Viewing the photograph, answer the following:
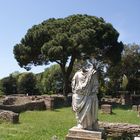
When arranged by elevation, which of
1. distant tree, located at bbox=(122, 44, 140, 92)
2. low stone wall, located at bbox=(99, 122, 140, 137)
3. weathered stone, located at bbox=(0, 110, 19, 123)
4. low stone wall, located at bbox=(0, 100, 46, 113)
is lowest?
low stone wall, located at bbox=(99, 122, 140, 137)

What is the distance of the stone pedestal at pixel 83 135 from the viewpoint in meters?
10.8

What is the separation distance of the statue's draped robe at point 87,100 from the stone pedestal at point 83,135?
22cm

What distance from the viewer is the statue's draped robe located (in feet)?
36.3

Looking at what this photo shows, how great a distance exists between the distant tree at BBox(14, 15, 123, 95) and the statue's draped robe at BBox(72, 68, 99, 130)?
80.0 feet

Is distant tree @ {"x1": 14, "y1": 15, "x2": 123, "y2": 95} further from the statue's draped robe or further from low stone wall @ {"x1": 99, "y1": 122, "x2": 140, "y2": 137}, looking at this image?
the statue's draped robe

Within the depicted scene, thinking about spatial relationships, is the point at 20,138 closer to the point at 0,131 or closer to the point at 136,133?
the point at 0,131

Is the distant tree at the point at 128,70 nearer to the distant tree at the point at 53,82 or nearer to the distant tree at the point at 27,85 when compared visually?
the distant tree at the point at 53,82

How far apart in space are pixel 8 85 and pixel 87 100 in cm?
5419

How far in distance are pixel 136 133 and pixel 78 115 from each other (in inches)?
195

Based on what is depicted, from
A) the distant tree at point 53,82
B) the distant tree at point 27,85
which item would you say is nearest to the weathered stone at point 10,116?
the distant tree at point 27,85

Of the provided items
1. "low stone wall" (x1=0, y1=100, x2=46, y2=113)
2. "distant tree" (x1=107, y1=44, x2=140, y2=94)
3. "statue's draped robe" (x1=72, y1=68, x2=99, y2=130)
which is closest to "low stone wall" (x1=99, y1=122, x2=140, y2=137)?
"statue's draped robe" (x1=72, y1=68, x2=99, y2=130)

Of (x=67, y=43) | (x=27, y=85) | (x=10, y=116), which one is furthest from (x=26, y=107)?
(x=27, y=85)

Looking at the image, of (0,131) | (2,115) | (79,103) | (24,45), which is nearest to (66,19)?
(24,45)

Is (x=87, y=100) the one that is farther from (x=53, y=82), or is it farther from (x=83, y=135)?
(x=53, y=82)
